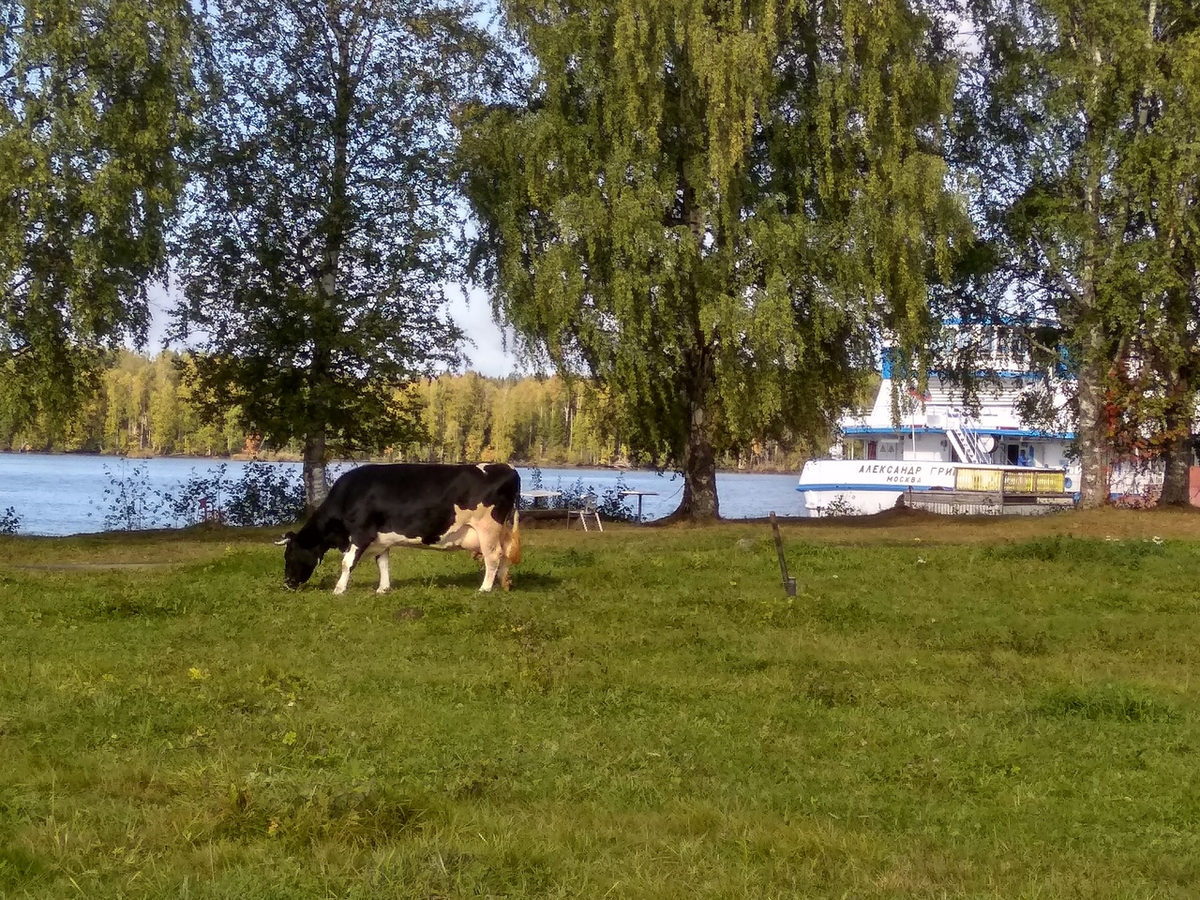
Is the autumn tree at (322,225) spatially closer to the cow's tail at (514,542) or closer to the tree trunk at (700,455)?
the tree trunk at (700,455)

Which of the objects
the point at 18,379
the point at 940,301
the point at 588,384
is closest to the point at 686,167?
the point at 588,384

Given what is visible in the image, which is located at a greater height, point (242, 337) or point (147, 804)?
point (242, 337)

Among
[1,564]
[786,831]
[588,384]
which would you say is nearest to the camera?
[786,831]

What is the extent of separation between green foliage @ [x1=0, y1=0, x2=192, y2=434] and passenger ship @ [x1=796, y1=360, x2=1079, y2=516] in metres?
24.1

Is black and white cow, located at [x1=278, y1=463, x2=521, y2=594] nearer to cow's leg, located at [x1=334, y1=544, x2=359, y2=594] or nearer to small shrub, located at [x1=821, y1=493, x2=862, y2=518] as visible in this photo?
cow's leg, located at [x1=334, y1=544, x2=359, y2=594]

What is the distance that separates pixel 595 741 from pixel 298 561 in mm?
9728

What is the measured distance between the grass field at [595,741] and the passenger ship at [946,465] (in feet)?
93.6

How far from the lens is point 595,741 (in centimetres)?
887

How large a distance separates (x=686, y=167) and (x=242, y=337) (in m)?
11.6

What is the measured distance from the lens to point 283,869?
5.95 m

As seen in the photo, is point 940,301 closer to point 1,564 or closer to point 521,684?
point 1,564

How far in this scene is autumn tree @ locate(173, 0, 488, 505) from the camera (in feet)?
107

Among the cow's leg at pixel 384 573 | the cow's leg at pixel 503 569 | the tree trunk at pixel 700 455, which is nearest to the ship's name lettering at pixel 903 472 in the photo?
the tree trunk at pixel 700 455

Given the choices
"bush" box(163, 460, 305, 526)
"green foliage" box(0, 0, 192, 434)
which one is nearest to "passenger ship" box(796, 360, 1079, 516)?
"bush" box(163, 460, 305, 526)
